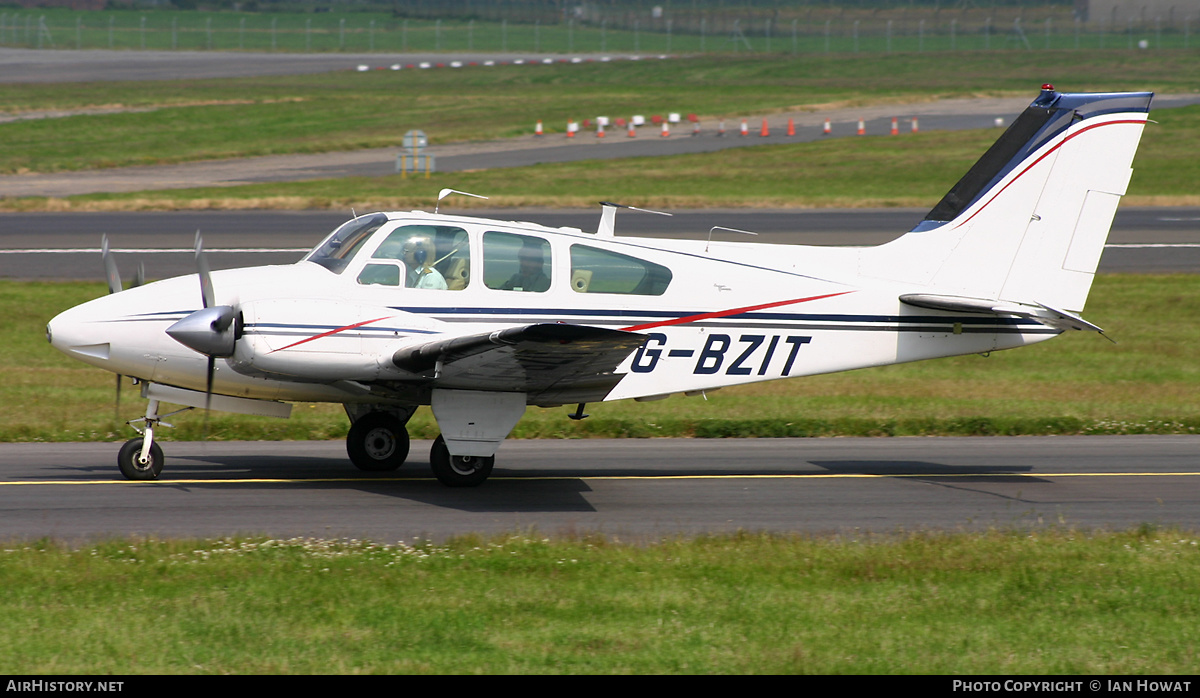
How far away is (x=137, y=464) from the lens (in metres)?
11.4

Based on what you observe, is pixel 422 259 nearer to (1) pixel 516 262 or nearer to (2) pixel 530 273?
(1) pixel 516 262

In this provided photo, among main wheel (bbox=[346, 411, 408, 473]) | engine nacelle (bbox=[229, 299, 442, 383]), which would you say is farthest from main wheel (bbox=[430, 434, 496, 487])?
engine nacelle (bbox=[229, 299, 442, 383])

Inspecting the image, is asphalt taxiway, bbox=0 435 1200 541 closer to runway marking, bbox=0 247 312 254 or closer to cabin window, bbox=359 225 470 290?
cabin window, bbox=359 225 470 290

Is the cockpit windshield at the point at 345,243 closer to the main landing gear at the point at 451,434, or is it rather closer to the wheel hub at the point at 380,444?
the main landing gear at the point at 451,434

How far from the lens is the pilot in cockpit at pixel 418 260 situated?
11.3 meters

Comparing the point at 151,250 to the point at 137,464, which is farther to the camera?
the point at 151,250

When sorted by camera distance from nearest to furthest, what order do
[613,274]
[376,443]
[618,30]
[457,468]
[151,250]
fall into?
[457,468] → [613,274] → [376,443] → [151,250] → [618,30]

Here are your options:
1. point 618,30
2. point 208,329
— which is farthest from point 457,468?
point 618,30

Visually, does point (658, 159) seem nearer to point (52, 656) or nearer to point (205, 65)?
point (52, 656)

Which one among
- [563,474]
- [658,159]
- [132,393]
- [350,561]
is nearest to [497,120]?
[658,159]

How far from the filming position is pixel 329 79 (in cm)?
7538

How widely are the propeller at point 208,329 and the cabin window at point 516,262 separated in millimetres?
2421

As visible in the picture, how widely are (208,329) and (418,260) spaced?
2.06m

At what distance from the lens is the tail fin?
12.4 meters
